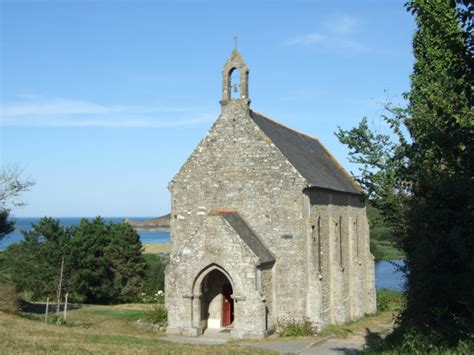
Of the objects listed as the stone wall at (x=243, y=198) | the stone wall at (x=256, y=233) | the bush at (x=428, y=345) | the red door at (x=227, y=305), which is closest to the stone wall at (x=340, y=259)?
the stone wall at (x=256, y=233)

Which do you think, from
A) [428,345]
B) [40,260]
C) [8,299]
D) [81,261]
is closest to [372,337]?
[428,345]

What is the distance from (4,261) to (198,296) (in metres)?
21.9

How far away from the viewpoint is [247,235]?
2323cm

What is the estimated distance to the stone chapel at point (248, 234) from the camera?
22219 millimetres

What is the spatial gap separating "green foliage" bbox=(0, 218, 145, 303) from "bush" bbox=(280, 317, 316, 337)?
18.3 m

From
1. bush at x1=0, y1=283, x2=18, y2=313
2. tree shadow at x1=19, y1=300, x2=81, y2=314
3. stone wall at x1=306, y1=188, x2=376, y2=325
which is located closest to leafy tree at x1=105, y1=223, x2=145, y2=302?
tree shadow at x1=19, y1=300, x2=81, y2=314

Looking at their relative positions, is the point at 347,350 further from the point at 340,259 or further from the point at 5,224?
the point at 5,224

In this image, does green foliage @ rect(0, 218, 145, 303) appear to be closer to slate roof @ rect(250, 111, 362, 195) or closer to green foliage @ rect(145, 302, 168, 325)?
green foliage @ rect(145, 302, 168, 325)

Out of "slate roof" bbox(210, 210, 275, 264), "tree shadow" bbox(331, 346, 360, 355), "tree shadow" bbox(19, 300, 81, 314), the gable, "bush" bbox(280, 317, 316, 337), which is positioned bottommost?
"tree shadow" bbox(19, 300, 81, 314)

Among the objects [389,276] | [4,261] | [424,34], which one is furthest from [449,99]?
[389,276]

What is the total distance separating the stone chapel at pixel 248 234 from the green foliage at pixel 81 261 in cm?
1517

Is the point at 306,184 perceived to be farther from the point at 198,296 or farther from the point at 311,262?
the point at 198,296

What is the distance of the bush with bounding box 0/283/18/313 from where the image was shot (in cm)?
2542

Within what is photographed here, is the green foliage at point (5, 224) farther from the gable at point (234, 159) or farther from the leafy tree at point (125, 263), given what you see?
the gable at point (234, 159)
